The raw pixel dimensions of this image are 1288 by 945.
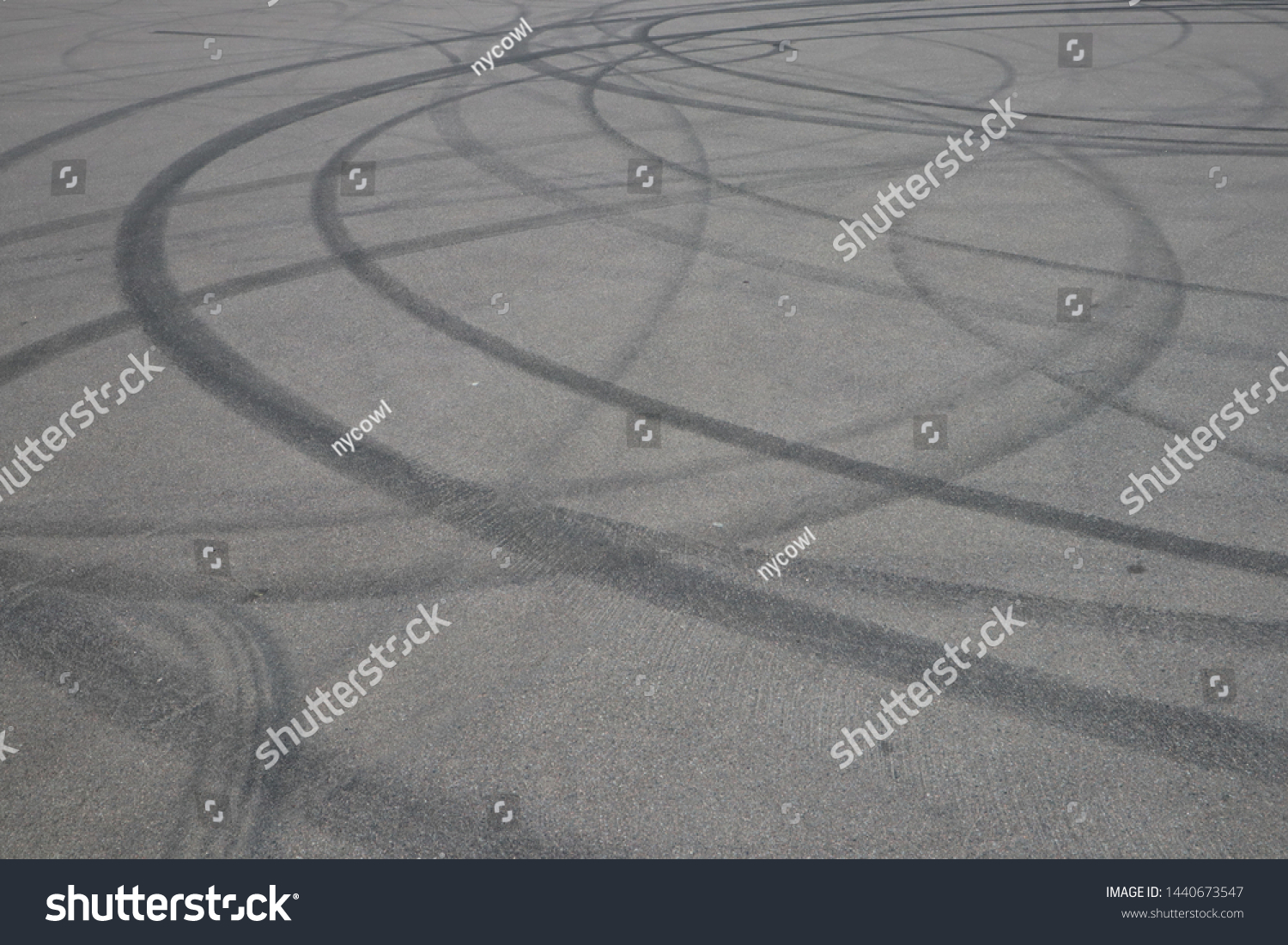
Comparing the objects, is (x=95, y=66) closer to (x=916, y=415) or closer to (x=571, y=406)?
(x=571, y=406)

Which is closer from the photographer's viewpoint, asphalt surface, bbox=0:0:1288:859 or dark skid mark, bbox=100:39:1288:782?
asphalt surface, bbox=0:0:1288:859

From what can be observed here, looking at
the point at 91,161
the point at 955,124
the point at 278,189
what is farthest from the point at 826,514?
the point at 91,161

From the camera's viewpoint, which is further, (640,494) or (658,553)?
(640,494)

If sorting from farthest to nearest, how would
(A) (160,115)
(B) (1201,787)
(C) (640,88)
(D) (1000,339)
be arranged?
(C) (640,88), (A) (160,115), (D) (1000,339), (B) (1201,787)

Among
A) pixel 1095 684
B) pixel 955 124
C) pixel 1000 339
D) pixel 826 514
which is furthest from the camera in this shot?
pixel 955 124

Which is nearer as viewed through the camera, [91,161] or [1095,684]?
[1095,684]

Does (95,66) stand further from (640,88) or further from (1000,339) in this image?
(1000,339)

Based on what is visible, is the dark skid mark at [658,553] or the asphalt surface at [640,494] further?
the dark skid mark at [658,553]

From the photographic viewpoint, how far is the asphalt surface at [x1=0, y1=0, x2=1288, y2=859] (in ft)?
13.2

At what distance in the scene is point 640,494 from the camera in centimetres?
578

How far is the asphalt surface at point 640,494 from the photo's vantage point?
4027 mm

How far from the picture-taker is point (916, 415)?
21.1 feet
